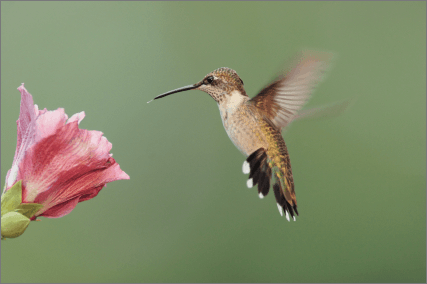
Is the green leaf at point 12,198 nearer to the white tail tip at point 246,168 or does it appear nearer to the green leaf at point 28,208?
the green leaf at point 28,208

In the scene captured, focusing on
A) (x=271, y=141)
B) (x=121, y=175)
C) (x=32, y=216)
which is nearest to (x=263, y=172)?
(x=271, y=141)

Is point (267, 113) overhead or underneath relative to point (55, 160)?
overhead

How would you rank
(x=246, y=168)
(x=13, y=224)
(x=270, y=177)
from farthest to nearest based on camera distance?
(x=270, y=177) < (x=246, y=168) < (x=13, y=224)

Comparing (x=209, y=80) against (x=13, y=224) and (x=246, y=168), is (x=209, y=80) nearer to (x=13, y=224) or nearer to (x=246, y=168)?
(x=246, y=168)

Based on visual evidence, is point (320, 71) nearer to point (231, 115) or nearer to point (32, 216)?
point (231, 115)

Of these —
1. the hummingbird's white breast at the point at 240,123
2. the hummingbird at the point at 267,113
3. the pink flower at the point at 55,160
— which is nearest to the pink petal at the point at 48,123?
the pink flower at the point at 55,160

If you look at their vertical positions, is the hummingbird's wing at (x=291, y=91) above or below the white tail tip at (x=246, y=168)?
above

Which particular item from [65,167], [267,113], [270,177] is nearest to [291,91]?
[267,113]
